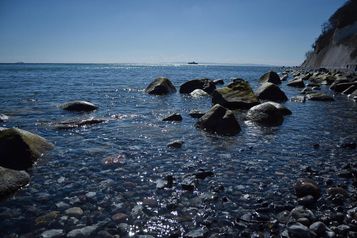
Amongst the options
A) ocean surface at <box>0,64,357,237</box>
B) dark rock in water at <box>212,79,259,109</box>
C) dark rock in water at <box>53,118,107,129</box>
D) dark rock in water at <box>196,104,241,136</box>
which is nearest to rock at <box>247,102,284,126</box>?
ocean surface at <box>0,64,357,237</box>

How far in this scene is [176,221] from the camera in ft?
20.4

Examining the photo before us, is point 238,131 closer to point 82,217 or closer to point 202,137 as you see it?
point 202,137

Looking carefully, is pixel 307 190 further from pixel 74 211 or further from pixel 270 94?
pixel 270 94

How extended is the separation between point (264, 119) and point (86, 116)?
938cm

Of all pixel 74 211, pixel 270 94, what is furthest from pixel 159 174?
pixel 270 94

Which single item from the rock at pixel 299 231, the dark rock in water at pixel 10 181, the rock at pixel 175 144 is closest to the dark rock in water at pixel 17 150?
the dark rock in water at pixel 10 181

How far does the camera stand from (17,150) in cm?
937

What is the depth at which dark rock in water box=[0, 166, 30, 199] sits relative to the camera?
722 centimetres

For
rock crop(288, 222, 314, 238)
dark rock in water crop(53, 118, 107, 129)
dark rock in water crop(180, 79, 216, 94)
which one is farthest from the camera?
dark rock in water crop(180, 79, 216, 94)

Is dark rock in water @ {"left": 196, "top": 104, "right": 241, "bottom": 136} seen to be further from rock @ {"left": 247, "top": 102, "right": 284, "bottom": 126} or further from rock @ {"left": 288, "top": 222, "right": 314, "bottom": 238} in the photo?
rock @ {"left": 288, "top": 222, "right": 314, "bottom": 238}

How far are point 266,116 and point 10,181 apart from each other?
1209 centimetres

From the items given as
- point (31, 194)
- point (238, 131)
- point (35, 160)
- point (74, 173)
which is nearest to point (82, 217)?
point (31, 194)

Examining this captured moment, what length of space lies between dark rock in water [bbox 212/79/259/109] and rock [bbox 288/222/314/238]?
1554cm

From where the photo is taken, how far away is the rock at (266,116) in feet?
52.6
